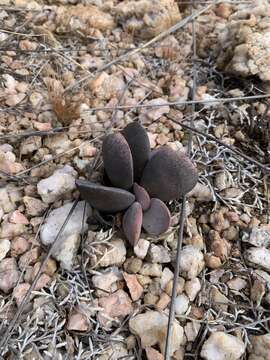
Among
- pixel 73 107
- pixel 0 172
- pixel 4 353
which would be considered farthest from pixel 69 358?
pixel 73 107

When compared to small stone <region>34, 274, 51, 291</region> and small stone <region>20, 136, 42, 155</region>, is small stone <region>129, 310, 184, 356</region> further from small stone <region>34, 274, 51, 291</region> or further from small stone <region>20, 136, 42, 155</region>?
small stone <region>20, 136, 42, 155</region>

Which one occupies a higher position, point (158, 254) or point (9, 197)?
point (9, 197)

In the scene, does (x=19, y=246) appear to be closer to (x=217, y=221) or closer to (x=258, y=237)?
(x=217, y=221)

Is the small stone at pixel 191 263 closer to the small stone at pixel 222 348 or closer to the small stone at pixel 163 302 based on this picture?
the small stone at pixel 163 302

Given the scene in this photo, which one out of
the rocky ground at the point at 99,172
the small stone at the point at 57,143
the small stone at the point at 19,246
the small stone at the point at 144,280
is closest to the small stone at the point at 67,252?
the rocky ground at the point at 99,172

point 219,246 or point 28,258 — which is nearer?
point 28,258

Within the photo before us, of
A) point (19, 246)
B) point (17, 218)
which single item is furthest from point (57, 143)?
point (19, 246)
